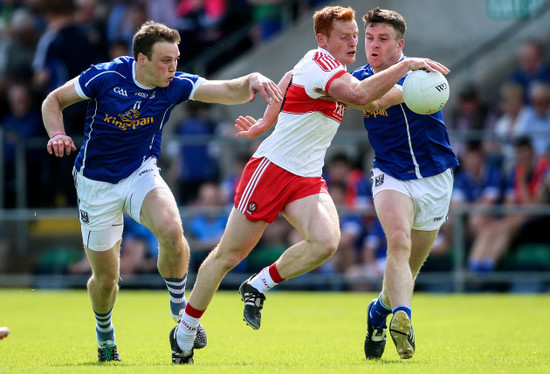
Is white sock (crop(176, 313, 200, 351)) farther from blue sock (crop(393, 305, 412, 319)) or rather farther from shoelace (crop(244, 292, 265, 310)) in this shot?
blue sock (crop(393, 305, 412, 319))

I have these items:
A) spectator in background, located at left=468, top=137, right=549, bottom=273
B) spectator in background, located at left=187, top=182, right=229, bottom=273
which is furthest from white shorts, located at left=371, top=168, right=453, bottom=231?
spectator in background, located at left=187, top=182, right=229, bottom=273

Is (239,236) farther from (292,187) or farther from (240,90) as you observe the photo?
(240,90)

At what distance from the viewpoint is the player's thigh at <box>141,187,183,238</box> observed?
302 inches

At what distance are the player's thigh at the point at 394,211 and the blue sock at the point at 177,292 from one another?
1775 millimetres

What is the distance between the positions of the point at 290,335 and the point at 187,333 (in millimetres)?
Result: 2716

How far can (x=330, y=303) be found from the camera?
1397cm

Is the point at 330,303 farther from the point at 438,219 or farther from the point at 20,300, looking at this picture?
the point at 438,219

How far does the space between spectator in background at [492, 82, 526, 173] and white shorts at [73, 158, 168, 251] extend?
26.7ft

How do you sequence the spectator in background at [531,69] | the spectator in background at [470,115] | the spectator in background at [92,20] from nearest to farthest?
the spectator in background at [531,69] → the spectator in background at [470,115] → the spectator in background at [92,20]

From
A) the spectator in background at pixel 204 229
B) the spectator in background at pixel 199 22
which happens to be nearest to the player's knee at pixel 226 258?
the spectator in background at pixel 204 229

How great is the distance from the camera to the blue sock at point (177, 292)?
805 centimetres

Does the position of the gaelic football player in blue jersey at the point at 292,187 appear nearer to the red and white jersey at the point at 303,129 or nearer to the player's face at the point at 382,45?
the red and white jersey at the point at 303,129

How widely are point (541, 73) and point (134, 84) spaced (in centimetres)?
993

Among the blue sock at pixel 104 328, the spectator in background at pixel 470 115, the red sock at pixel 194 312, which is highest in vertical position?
the red sock at pixel 194 312
